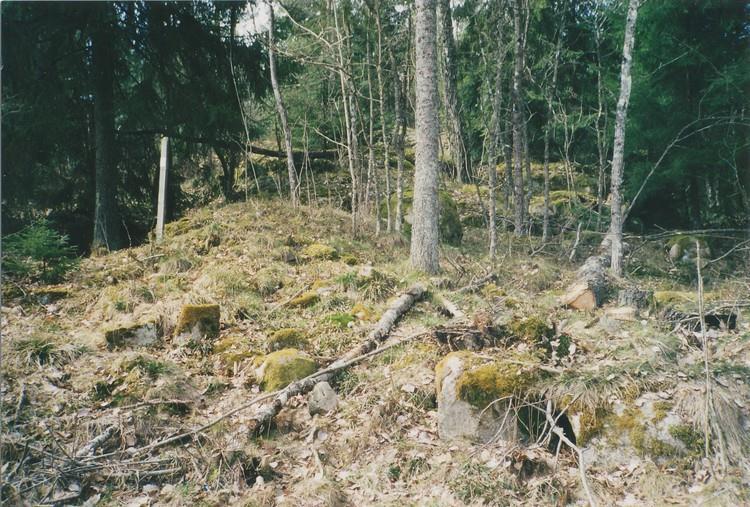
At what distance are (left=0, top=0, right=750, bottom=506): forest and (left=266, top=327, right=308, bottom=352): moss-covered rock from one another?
5 centimetres

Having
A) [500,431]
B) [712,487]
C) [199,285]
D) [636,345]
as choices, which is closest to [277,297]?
[199,285]

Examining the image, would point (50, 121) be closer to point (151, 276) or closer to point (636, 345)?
point (151, 276)

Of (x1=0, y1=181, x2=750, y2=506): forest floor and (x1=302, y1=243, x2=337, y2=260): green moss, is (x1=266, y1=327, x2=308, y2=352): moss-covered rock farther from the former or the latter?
(x1=302, y1=243, x2=337, y2=260): green moss

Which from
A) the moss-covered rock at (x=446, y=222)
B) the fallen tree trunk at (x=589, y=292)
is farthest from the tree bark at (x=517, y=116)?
the fallen tree trunk at (x=589, y=292)

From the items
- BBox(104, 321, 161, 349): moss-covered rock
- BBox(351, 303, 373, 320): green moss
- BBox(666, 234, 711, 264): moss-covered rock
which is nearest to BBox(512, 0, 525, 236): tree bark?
BBox(666, 234, 711, 264): moss-covered rock

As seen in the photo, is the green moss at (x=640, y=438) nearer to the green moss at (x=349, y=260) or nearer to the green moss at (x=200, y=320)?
the green moss at (x=200, y=320)

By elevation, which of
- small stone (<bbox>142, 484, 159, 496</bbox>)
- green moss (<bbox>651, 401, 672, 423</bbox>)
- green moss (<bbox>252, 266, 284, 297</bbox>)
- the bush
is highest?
the bush

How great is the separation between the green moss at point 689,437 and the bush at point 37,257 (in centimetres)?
867

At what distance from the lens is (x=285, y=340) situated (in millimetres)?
5676

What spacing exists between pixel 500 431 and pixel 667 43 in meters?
13.0

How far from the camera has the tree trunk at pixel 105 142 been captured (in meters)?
10.8

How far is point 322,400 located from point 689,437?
3.14 meters

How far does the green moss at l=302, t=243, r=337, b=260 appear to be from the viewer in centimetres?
896

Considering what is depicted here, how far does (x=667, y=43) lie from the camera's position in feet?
40.1
